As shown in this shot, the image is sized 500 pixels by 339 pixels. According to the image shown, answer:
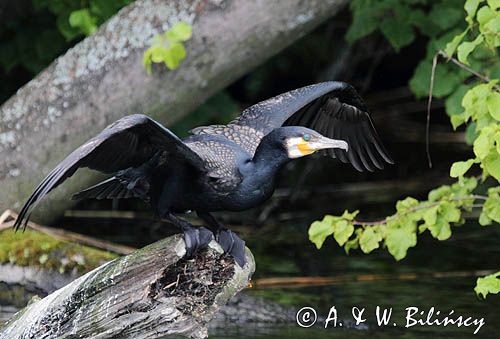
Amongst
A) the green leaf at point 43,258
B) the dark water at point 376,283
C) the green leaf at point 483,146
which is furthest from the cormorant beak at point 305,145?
the green leaf at point 43,258

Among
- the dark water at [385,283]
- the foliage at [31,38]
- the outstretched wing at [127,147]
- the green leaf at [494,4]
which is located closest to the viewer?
the outstretched wing at [127,147]

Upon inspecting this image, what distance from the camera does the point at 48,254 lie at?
20.9 ft

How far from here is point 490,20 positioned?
5.03 metres

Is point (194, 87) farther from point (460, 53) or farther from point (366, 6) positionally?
point (460, 53)

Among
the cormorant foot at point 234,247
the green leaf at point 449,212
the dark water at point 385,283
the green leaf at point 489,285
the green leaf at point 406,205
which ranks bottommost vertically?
the dark water at point 385,283

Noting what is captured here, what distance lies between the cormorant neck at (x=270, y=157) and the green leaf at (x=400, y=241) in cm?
132

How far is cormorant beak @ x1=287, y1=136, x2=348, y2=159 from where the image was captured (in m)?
4.41

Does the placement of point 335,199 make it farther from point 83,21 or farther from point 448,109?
point 83,21

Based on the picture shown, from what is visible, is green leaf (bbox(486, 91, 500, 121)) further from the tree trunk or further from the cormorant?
the tree trunk

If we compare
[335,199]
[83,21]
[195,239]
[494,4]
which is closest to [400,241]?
[494,4]

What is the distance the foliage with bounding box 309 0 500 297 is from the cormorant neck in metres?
0.82

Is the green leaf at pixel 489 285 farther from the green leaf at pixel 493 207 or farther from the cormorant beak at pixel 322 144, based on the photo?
the cormorant beak at pixel 322 144

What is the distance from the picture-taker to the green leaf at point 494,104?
4.79 meters

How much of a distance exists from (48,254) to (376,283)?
6.67 ft
